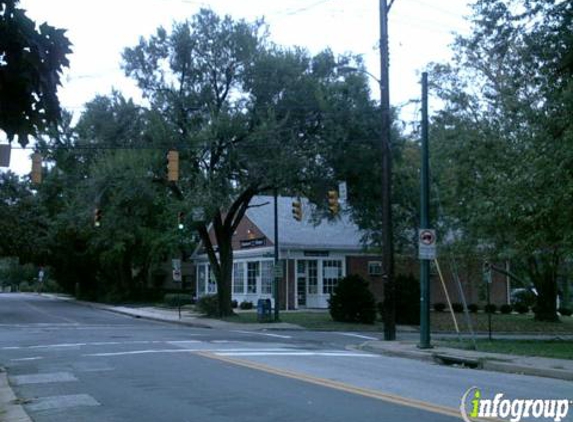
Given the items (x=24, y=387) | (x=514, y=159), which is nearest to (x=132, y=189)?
(x=514, y=159)

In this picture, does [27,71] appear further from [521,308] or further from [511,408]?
[521,308]

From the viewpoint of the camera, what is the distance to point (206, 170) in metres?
30.0

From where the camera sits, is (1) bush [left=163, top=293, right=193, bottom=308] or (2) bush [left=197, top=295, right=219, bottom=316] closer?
(2) bush [left=197, top=295, right=219, bottom=316]

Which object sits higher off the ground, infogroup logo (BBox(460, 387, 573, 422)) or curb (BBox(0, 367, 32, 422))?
infogroup logo (BBox(460, 387, 573, 422))

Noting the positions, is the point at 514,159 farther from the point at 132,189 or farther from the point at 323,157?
the point at 132,189

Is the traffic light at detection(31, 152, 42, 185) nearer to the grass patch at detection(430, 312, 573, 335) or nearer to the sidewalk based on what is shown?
the sidewalk

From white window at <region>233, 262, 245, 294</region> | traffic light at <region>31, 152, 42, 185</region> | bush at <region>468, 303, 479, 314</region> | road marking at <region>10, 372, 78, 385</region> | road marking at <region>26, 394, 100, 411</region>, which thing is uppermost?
traffic light at <region>31, 152, 42, 185</region>

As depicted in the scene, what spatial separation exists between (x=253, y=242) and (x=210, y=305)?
921cm

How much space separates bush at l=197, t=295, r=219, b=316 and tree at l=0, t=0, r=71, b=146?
1188 inches

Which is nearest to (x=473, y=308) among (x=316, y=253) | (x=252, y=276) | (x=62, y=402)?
(x=316, y=253)

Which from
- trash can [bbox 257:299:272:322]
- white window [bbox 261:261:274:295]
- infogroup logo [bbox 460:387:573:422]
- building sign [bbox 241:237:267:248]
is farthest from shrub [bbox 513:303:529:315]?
infogroup logo [bbox 460:387:573:422]

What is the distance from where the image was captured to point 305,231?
4444 centimetres

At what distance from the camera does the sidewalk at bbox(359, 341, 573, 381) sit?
14375 millimetres

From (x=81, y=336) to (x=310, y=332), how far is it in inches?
362
